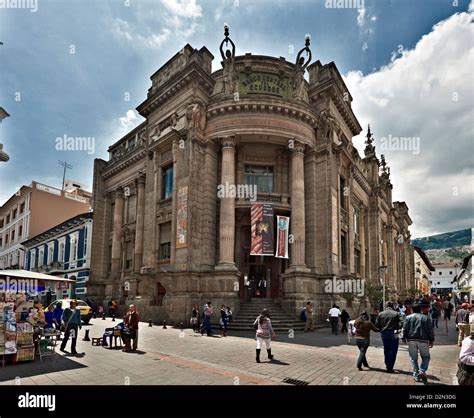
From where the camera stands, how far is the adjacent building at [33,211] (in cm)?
4494

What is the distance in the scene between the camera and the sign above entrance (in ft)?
75.6

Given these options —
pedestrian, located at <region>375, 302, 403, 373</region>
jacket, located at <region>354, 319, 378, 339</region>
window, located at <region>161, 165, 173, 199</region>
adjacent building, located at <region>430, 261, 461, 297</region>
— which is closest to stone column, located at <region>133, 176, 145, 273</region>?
window, located at <region>161, 165, 173, 199</region>

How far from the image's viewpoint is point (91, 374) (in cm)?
815

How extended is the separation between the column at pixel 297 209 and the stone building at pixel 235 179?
7 centimetres

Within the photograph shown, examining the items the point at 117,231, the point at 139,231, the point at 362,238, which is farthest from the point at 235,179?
the point at 362,238

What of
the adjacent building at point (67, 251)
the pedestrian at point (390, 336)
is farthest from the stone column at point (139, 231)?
the pedestrian at point (390, 336)

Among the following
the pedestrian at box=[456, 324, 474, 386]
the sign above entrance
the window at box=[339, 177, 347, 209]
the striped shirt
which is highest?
the sign above entrance

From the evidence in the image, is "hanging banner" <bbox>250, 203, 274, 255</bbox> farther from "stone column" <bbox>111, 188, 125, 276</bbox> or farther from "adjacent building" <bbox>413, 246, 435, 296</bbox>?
"adjacent building" <bbox>413, 246, 435, 296</bbox>

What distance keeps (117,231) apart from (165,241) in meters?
9.71

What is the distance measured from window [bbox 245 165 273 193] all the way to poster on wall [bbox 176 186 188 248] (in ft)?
15.8
